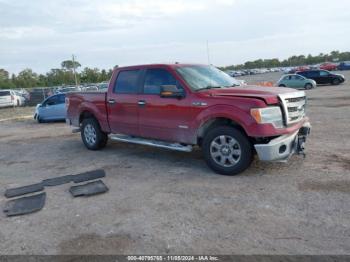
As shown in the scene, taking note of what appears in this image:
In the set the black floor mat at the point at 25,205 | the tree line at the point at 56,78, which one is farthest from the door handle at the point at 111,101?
the tree line at the point at 56,78

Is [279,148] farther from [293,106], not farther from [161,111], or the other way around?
[161,111]

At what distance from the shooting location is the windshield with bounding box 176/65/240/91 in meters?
6.64

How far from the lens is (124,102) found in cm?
767

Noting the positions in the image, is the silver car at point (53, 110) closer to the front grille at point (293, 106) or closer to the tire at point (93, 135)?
the tire at point (93, 135)

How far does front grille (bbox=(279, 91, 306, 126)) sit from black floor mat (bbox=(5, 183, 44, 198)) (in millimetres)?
4172

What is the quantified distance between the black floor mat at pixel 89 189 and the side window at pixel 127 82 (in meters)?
2.28

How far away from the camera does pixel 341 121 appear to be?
1123 centimetres

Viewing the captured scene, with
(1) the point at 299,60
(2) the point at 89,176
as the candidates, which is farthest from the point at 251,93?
(1) the point at 299,60

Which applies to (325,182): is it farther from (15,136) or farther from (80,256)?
(15,136)

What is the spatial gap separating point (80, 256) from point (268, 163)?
391 cm

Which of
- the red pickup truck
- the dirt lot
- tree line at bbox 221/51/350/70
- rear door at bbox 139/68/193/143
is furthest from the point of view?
tree line at bbox 221/51/350/70

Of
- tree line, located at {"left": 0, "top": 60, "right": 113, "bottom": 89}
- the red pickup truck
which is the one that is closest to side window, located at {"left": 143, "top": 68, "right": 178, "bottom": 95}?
the red pickup truck

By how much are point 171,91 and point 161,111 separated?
597mm

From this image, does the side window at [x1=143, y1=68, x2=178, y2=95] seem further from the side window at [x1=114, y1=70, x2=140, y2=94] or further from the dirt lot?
the dirt lot
